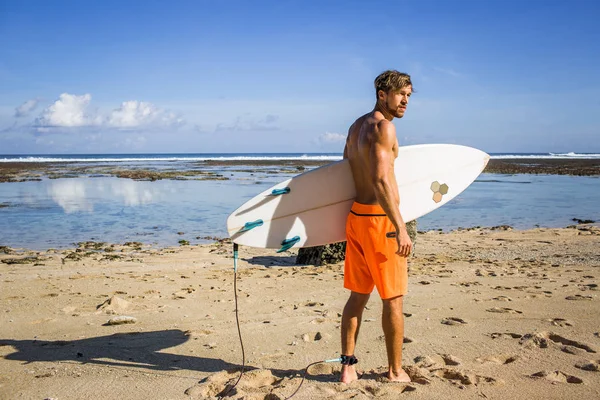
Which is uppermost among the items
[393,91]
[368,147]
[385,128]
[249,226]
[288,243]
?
[393,91]

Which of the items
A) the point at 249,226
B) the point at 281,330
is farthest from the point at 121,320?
the point at 249,226

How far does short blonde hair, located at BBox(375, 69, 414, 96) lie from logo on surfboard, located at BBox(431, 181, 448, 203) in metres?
1.35

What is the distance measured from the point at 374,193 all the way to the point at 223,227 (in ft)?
26.4

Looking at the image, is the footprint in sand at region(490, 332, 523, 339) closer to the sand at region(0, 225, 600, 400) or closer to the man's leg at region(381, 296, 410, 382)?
the sand at region(0, 225, 600, 400)

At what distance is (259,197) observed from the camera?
3.84 m

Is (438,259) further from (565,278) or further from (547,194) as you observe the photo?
(547,194)

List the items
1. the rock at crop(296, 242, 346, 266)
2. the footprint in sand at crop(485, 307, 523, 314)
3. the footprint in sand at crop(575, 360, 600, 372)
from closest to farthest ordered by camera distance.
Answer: the footprint in sand at crop(575, 360, 600, 372)
the footprint in sand at crop(485, 307, 523, 314)
the rock at crop(296, 242, 346, 266)

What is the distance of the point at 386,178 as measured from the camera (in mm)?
2789

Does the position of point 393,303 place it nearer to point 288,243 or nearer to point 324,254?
point 288,243

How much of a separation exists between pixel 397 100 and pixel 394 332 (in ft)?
4.46

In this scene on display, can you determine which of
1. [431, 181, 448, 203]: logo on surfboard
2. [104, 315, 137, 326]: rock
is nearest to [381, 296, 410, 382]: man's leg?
[431, 181, 448, 203]: logo on surfboard

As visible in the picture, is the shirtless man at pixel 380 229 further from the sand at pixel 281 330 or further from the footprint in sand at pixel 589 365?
the footprint in sand at pixel 589 365

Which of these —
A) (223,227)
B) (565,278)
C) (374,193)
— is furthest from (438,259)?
(223,227)

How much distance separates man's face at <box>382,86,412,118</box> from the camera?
295 cm
